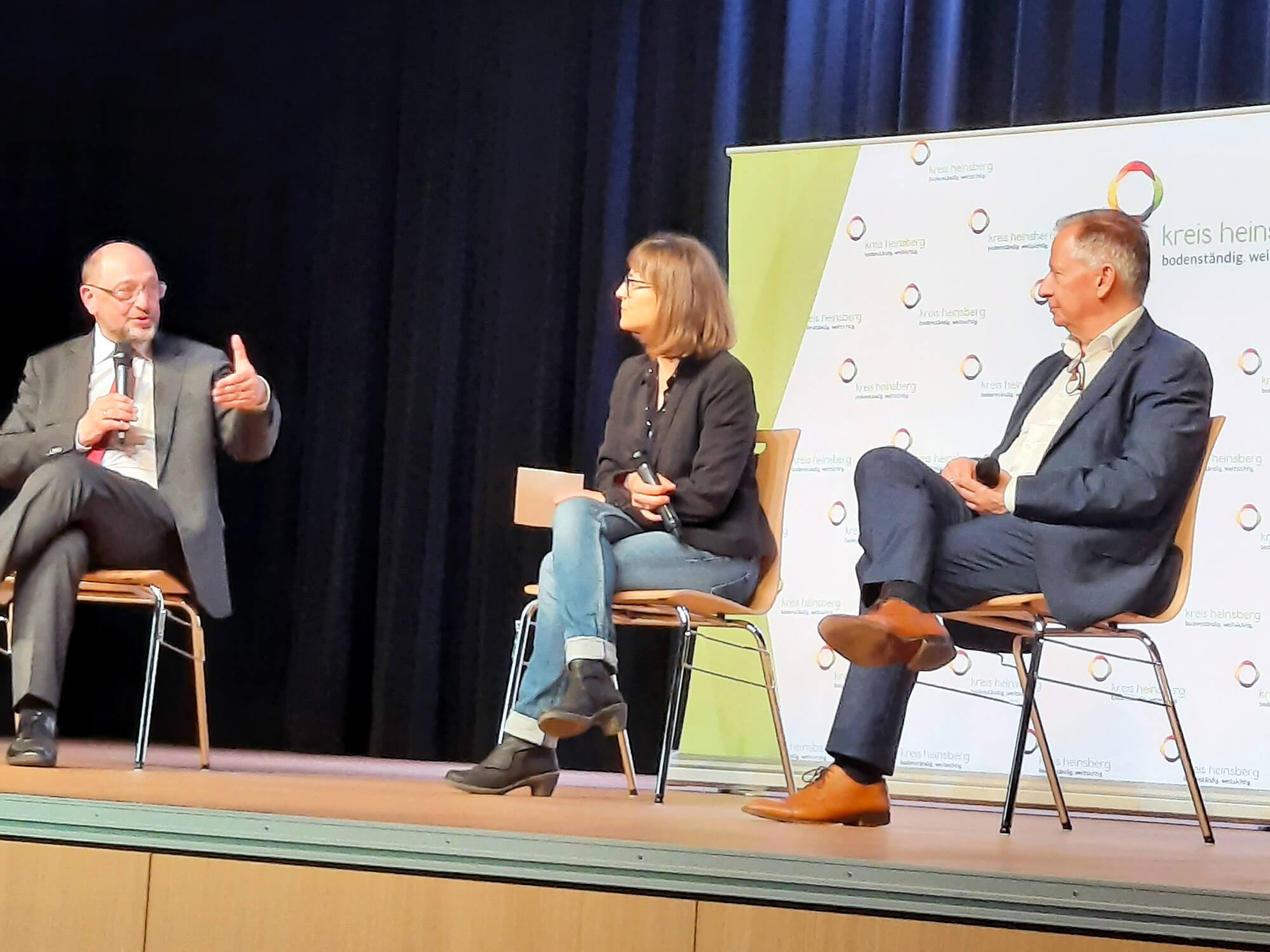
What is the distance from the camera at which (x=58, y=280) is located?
16.4ft

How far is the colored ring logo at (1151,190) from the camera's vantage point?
3.63 meters

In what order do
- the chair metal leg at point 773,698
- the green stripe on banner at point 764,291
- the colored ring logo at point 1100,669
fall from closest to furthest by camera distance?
the chair metal leg at point 773,698 → the colored ring logo at point 1100,669 → the green stripe on banner at point 764,291

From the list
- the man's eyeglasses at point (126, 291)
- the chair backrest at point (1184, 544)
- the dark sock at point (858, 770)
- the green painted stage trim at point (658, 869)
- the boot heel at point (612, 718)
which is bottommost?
the green painted stage trim at point (658, 869)

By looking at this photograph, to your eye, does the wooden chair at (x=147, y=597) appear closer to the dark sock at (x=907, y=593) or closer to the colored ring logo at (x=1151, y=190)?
A: the dark sock at (x=907, y=593)

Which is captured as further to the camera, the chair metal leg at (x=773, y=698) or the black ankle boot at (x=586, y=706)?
the chair metal leg at (x=773, y=698)

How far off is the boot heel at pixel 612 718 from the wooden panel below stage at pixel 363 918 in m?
0.69

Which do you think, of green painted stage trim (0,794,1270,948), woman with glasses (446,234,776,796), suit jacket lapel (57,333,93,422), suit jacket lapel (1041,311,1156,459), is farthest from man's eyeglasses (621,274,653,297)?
green painted stage trim (0,794,1270,948)

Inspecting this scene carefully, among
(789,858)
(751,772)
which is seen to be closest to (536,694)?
(789,858)

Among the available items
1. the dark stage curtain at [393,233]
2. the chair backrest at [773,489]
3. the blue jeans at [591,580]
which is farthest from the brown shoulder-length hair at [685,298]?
the dark stage curtain at [393,233]

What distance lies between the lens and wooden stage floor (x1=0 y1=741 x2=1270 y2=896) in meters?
1.83

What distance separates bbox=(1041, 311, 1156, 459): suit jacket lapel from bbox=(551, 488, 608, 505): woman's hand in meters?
0.85

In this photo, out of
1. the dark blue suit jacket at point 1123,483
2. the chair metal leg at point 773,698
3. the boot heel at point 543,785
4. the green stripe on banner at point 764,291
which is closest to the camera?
the dark blue suit jacket at point 1123,483

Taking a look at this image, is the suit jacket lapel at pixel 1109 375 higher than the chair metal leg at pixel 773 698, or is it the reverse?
the suit jacket lapel at pixel 1109 375

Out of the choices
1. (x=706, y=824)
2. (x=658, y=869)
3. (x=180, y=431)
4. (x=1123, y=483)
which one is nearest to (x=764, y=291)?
(x=180, y=431)
